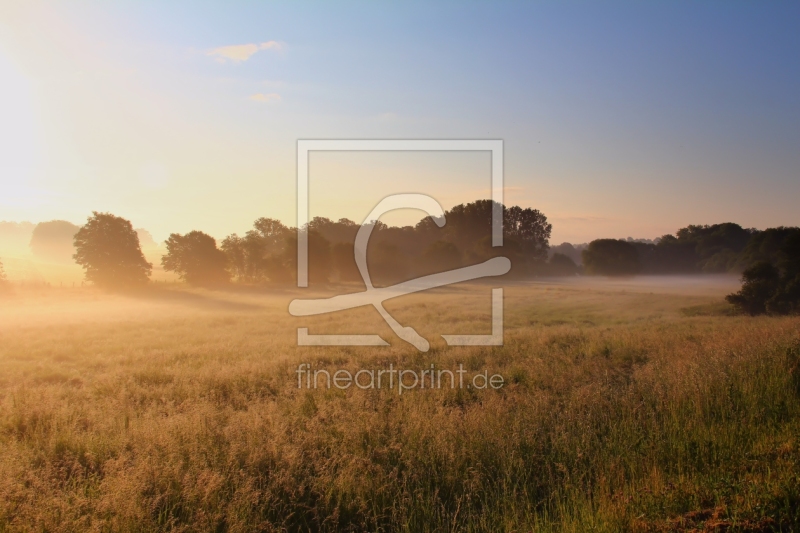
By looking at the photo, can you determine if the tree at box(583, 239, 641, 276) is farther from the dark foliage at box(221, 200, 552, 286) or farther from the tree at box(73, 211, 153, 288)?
the tree at box(73, 211, 153, 288)

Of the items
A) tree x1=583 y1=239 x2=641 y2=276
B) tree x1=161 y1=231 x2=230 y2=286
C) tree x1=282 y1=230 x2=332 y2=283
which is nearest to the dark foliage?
tree x1=282 y1=230 x2=332 y2=283

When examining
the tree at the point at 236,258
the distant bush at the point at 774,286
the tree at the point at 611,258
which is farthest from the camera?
the tree at the point at 236,258

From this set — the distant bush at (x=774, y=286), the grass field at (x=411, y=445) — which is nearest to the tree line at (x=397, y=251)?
the distant bush at (x=774, y=286)

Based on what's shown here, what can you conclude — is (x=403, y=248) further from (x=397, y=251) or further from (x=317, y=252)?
(x=317, y=252)

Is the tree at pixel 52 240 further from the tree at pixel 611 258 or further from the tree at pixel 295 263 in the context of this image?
the tree at pixel 611 258

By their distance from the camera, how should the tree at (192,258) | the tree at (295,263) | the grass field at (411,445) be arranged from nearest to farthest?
the grass field at (411,445) → the tree at (192,258) → the tree at (295,263)

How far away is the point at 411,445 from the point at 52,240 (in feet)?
193

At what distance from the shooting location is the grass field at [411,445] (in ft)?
14.7

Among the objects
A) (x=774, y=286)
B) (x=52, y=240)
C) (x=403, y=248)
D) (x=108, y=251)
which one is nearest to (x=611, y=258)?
(x=774, y=286)

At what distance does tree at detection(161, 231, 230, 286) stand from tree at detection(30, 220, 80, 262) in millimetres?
9449

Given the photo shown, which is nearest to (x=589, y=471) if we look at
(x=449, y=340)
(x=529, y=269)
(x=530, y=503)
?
(x=530, y=503)

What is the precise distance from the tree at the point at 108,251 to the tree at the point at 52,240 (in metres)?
5.90

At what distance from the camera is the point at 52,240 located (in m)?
49.8

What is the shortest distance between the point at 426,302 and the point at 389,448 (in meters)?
25.5
